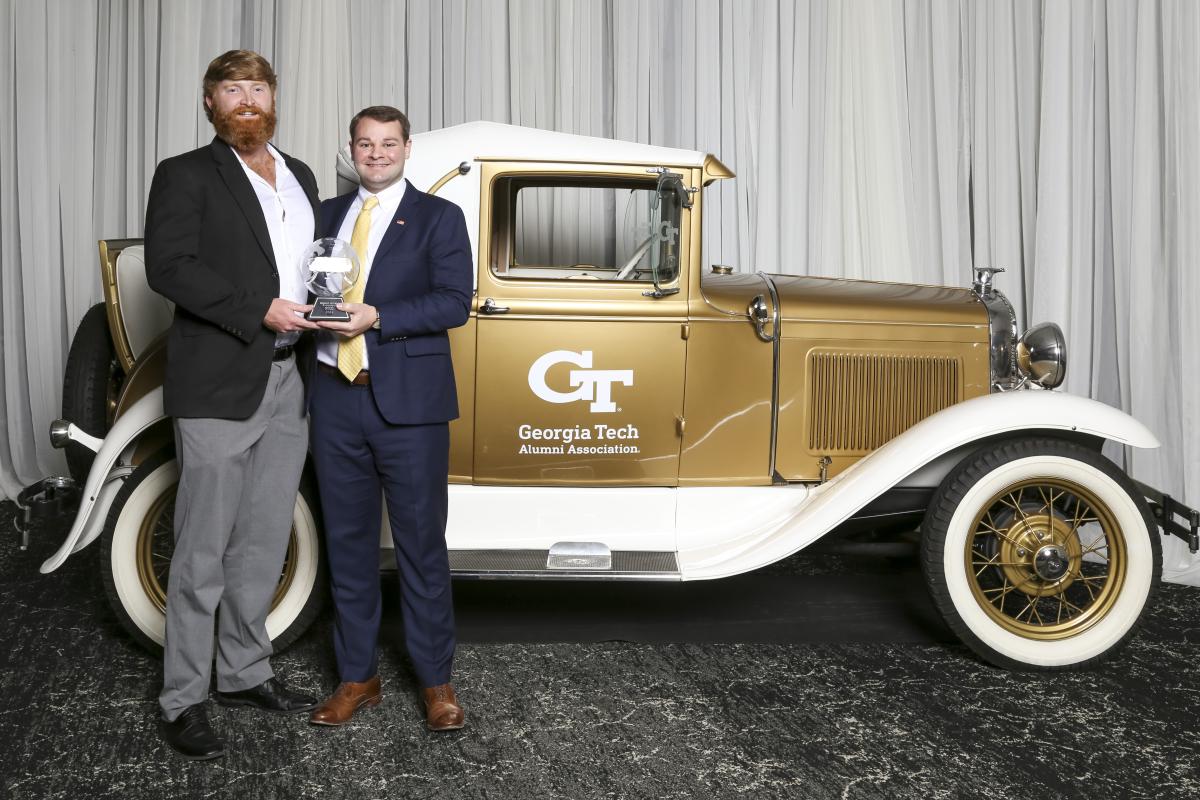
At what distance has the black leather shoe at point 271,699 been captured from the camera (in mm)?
2975

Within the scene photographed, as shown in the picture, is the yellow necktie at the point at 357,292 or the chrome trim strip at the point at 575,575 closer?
the yellow necktie at the point at 357,292

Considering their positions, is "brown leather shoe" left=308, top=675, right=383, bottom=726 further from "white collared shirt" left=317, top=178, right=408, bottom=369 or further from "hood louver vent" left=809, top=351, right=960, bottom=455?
"hood louver vent" left=809, top=351, right=960, bottom=455

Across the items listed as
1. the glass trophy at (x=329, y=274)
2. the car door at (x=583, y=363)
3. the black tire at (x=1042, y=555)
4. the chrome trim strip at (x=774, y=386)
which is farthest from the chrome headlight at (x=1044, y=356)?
the glass trophy at (x=329, y=274)

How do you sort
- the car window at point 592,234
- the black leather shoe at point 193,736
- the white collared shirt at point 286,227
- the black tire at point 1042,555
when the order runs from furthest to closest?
1. the car window at point 592,234
2. the black tire at point 1042,555
3. the white collared shirt at point 286,227
4. the black leather shoe at point 193,736

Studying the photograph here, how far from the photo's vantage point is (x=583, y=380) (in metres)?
3.45

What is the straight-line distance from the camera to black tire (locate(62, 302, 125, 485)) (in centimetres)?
374

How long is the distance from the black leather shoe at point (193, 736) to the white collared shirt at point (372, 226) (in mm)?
979

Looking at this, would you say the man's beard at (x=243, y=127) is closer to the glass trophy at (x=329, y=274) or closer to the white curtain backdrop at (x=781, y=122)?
the glass trophy at (x=329, y=274)

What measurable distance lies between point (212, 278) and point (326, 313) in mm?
296

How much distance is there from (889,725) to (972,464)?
0.85 metres

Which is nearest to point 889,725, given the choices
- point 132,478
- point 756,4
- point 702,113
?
point 132,478

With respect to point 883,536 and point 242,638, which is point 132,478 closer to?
point 242,638

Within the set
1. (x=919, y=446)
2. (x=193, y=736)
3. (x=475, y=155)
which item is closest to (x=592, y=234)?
(x=475, y=155)

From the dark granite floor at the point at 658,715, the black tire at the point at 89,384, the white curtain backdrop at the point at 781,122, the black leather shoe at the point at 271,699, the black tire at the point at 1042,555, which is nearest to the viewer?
the dark granite floor at the point at 658,715
